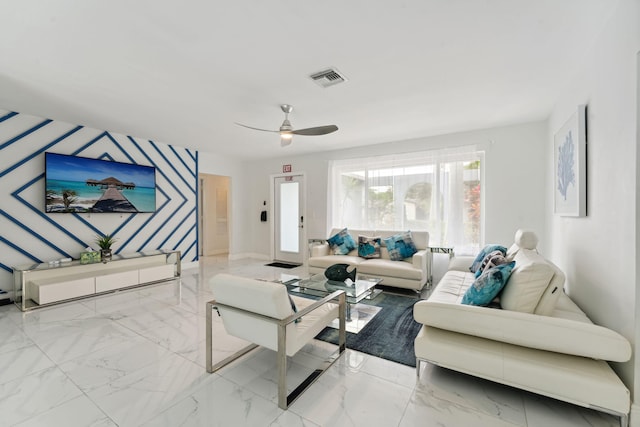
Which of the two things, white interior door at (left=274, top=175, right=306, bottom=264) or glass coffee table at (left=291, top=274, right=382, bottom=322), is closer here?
glass coffee table at (left=291, top=274, right=382, bottom=322)

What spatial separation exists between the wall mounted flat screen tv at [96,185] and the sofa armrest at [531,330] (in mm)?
4803

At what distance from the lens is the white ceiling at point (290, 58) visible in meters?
1.73

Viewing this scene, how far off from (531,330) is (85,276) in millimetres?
4901

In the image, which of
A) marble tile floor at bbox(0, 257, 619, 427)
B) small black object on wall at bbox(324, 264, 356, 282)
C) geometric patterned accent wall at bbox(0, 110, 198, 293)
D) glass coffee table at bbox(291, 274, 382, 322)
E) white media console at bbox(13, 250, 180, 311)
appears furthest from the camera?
geometric patterned accent wall at bbox(0, 110, 198, 293)

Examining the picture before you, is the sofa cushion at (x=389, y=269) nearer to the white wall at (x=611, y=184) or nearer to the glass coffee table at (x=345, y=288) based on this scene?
the glass coffee table at (x=345, y=288)

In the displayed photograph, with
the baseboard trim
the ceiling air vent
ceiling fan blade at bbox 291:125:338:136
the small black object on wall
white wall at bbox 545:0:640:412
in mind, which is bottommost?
the baseboard trim

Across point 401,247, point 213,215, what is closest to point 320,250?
point 401,247

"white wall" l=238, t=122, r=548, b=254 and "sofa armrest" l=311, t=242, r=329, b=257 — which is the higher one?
"white wall" l=238, t=122, r=548, b=254

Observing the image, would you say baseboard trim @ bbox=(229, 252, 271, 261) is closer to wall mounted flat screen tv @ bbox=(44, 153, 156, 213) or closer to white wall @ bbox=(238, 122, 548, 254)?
wall mounted flat screen tv @ bbox=(44, 153, 156, 213)

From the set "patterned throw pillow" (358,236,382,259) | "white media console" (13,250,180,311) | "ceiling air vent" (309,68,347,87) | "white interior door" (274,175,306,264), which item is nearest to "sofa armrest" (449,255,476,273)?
"patterned throw pillow" (358,236,382,259)

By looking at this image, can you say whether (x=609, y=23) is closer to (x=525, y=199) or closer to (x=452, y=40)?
(x=452, y=40)

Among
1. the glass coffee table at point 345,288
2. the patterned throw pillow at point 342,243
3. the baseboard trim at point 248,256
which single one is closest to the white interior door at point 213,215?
the baseboard trim at point 248,256

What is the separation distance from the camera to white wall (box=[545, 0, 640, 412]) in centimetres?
150

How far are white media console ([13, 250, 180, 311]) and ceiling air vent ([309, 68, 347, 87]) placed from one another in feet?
12.4
